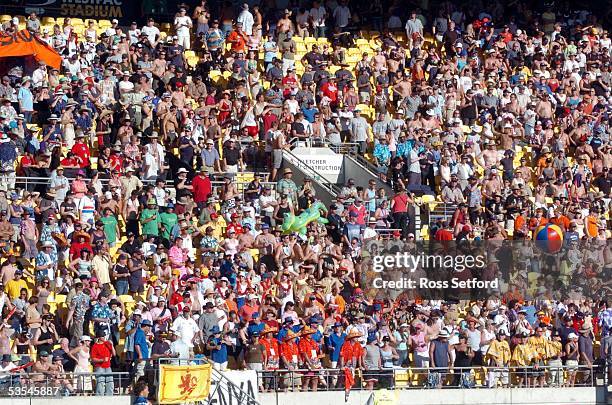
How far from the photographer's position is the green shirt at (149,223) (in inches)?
1167

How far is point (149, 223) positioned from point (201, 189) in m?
1.72

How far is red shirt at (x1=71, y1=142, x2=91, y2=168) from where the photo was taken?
3062 cm

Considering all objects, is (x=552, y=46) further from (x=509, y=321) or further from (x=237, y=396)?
(x=237, y=396)

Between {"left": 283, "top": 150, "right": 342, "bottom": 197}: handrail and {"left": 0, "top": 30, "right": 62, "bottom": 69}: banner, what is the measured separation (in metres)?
4.92

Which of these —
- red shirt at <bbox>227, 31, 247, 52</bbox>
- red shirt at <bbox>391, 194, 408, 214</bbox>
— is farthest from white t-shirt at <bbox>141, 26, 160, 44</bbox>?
red shirt at <bbox>391, 194, 408, 214</bbox>

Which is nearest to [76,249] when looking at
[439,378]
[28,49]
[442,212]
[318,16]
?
[28,49]

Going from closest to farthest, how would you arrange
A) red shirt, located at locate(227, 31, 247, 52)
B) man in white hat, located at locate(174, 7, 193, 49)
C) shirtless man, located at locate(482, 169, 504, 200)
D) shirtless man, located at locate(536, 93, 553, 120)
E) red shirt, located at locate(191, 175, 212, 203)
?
red shirt, located at locate(191, 175, 212, 203), shirtless man, located at locate(482, 169, 504, 200), man in white hat, located at locate(174, 7, 193, 49), red shirt, located at locate(227, 31, 247, 52), shirtless man, located at locate(536, 93, 553, 120)

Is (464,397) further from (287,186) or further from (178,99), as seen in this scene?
(178,99)

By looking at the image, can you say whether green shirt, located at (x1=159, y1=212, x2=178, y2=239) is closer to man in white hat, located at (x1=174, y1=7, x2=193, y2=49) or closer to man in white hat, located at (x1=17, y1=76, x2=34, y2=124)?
man in white hat, located at (x1=17, y1=76, x2=34, y2=124)

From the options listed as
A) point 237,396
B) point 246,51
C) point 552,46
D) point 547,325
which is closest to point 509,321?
point 547,325

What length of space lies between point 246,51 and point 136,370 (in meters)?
11.5

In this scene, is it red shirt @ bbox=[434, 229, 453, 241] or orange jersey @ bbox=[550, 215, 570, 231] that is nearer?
red shirt @ bbox=[434, 229, 453, 241]

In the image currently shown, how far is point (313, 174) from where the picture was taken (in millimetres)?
33531

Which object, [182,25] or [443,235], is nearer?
[443,235]
